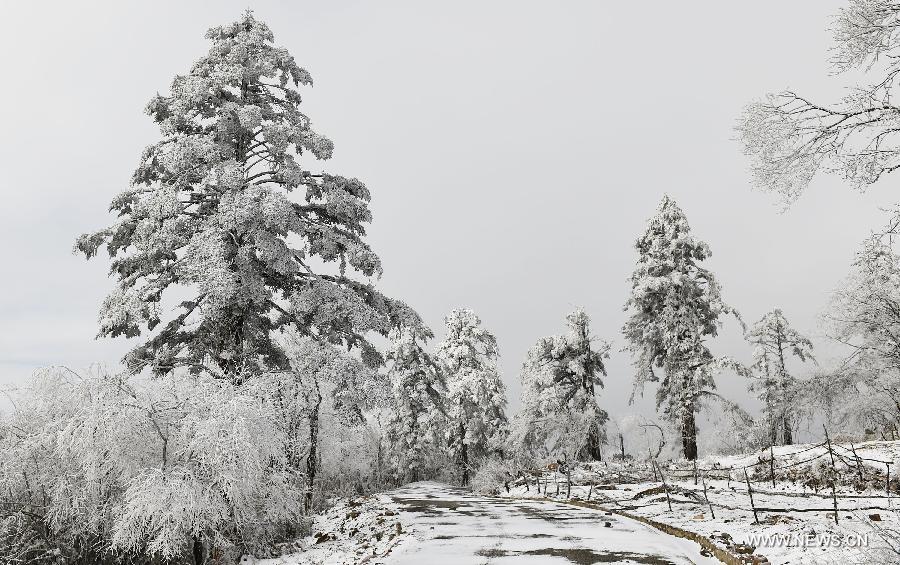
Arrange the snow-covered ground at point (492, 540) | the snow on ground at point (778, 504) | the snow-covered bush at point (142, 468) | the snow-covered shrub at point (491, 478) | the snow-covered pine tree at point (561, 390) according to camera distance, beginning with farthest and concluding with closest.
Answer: the snow-covered pine tree at point (561, 390)
the snow-covered shrub at point (491, 478)
the snow-covered bush at point (142, 468)
the snow-covered ground at point (492, 540)
the snow on ground at point (778, 504)

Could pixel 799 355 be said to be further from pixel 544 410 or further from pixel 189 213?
pixel 189 213

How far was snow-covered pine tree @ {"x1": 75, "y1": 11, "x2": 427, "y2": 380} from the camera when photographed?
12617 millimetres

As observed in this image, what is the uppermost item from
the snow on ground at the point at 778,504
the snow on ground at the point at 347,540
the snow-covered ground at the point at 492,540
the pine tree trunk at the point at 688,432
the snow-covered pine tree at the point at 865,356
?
the snow-covered pine tree at the point at 865,356

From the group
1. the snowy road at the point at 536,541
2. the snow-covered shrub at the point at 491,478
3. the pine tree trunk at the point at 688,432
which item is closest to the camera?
the snowy road at the point at 536,541

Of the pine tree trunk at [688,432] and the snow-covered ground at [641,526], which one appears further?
the pine tree trunk at [688,432]

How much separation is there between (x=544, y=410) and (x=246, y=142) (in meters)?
22.1

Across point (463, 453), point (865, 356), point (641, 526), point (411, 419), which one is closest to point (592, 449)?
point (463, 453)

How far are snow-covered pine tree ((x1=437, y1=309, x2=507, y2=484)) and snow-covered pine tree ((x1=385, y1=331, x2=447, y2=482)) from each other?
139 cm

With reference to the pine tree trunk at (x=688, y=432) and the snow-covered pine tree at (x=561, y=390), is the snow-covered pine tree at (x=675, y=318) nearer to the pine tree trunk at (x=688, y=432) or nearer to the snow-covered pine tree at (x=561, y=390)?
the pine tree trunk at (x=688, y=432)

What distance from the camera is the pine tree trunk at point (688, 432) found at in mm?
24172

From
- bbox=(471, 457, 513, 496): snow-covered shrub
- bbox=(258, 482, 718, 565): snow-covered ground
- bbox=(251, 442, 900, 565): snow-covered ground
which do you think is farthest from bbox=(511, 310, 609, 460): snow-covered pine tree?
bbox=(258, 482, 718, 565): snow-covered ground

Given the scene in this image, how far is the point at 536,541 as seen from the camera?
923cm

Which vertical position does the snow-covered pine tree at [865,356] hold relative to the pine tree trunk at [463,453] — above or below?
A: above

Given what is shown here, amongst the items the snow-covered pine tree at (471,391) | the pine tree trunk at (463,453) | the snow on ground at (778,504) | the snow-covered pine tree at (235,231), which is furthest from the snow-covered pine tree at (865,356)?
the pine tree trunk at (463,453)
